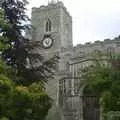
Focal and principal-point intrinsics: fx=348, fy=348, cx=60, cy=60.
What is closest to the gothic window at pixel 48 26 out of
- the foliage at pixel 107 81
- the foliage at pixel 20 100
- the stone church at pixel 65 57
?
the stone church at pixel 65 57

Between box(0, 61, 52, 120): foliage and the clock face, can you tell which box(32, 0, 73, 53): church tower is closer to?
the clock face

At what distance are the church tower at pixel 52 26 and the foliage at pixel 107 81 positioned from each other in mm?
23998

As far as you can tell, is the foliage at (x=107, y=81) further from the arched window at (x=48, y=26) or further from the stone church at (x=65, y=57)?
the arched window at (x=48, y=26)

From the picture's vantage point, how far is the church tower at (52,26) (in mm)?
51122

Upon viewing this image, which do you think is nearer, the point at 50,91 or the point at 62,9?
the point at 50,91

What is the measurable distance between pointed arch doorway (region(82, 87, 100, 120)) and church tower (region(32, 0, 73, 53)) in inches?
472

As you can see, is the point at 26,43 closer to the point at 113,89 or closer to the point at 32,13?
the point at 113,89

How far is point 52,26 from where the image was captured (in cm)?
5234

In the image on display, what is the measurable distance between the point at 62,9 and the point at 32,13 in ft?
16.3

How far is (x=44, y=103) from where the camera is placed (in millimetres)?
21297

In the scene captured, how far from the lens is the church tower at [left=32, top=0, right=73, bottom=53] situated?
168 ft

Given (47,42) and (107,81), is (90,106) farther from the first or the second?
(47,42)

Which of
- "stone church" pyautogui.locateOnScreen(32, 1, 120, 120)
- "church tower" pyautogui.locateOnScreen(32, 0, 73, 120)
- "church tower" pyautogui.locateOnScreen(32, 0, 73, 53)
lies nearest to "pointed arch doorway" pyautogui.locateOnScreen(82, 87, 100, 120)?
"stone church" pyautogui.locateOnScreen(32, 1, 120, 120)

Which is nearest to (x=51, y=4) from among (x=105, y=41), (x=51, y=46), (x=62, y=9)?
(x=62, y=9)
